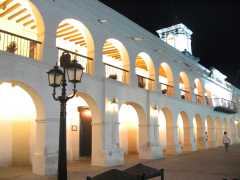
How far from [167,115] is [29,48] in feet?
32.9

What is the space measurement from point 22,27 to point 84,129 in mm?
6406

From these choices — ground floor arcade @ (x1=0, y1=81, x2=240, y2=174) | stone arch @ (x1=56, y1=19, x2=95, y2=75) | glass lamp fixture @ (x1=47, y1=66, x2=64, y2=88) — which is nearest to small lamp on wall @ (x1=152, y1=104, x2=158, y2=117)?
ground floor arcade @ (x1=0, y1=81, x2=240, y2=174)

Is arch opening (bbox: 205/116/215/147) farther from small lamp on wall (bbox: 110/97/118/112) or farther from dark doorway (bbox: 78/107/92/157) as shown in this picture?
small lamp on wall (bbox: 110/97/118/112)

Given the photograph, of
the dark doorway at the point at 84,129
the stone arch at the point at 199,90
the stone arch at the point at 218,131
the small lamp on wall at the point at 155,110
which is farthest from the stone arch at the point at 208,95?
the dark doorway at the point at 84,129

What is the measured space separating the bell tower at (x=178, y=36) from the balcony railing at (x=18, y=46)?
24972 millimetres

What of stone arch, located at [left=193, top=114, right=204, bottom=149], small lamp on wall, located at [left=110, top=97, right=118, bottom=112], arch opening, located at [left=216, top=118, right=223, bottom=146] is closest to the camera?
small lamp on wall, located at [left=110, top=97, right=118, bottom=112]

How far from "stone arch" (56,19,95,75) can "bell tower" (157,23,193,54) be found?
21.0 metres

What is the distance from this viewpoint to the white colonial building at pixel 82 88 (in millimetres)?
11031

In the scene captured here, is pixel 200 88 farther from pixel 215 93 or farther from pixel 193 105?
pixel 215 93

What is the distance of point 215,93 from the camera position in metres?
31.5

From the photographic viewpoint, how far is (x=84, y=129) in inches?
671

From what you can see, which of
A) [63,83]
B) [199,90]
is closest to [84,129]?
[63,83]

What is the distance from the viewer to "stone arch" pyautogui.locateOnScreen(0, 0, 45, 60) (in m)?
11.1

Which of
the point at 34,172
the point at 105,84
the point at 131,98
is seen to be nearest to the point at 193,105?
the point at 131,98
